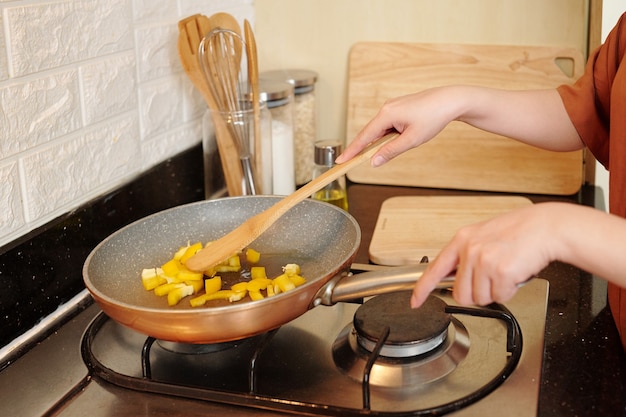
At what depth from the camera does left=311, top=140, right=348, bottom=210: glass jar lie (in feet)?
4.13

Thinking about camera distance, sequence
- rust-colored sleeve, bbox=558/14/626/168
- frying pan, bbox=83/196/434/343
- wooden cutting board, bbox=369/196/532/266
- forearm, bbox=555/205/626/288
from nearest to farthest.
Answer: forearm, bbox=555/205/626/288, frying pan, bbox=83/196/434/343, rust-colored sleeve, bbox=558/14/626/168, wooden cutting board, bbox=369/196/532/266

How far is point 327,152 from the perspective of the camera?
49.5 inches

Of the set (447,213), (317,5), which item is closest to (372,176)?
(447,213)

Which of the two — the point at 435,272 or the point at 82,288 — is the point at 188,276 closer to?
the point at 82,288

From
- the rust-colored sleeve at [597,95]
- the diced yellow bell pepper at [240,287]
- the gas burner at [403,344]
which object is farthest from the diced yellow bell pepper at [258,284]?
→ the rust-colored sleeve at [597,95]

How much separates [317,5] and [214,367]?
838mm

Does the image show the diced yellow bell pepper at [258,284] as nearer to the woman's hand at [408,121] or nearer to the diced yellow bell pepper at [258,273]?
the diced yellow bell pepper at [258,273]

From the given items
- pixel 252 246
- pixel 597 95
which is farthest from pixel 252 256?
pixel 597 95

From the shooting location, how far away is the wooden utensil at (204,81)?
118 centimetres

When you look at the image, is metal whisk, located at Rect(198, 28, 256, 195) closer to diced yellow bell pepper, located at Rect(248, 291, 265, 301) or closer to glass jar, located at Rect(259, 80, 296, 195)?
glass jar, located at Rect(259, 80, 296, 195)

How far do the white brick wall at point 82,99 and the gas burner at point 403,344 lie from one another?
41 cm

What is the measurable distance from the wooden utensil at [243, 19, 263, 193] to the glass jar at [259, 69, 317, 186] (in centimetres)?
22

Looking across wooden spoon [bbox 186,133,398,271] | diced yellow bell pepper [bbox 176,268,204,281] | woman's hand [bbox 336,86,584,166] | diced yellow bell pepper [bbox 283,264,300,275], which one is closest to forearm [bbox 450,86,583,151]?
woman's hand [bbox 336,86,584,166]

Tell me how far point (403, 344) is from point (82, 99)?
53 centimetres
